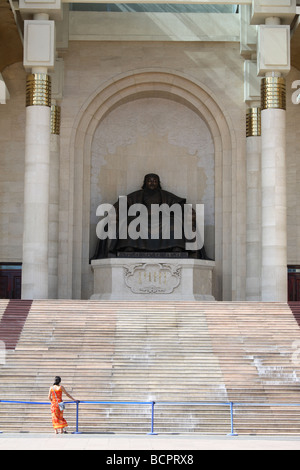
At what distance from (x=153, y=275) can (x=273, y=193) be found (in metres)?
4.21

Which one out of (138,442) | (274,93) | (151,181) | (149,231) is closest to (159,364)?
(138,442)

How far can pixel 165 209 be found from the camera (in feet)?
84.3

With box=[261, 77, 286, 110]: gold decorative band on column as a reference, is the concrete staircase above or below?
below

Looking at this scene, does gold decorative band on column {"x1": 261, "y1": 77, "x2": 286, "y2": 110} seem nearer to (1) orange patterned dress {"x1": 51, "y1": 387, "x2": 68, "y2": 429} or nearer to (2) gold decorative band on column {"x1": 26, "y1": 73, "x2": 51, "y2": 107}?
(2) gold decorative band on column {"x1": 26, "y1": 73, "x2": 51, "y2": 107}

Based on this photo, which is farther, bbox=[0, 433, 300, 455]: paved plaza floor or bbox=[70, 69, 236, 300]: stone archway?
bbox=[70, 69, 236, 300]: stone archway

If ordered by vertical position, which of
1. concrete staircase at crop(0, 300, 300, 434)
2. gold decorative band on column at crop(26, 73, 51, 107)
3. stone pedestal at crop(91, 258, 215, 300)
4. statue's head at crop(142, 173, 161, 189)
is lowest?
concrete staircase at crop(0, 300, 300, 434)

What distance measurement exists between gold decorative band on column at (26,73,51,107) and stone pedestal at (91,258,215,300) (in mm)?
4864

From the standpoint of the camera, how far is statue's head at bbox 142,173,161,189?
2612 cm

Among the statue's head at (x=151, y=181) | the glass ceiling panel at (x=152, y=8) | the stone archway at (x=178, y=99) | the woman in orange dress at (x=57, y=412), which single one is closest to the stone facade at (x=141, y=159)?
the stone archway at (x=178, y=99)

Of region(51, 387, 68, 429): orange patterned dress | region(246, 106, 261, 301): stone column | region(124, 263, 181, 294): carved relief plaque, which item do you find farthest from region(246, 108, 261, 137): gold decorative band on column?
region(51, 387, 68, 429): orange patterned dress

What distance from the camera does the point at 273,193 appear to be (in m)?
22.2

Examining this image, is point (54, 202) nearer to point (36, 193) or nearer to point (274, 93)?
point (36, 193)

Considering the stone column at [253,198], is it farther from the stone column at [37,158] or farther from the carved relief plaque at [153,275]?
the stone column at [37,158]

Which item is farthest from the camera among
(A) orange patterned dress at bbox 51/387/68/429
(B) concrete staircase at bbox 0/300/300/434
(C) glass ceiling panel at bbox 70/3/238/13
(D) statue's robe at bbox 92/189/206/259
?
(C) glass ceiling panel at bbox 70/3/238/13
